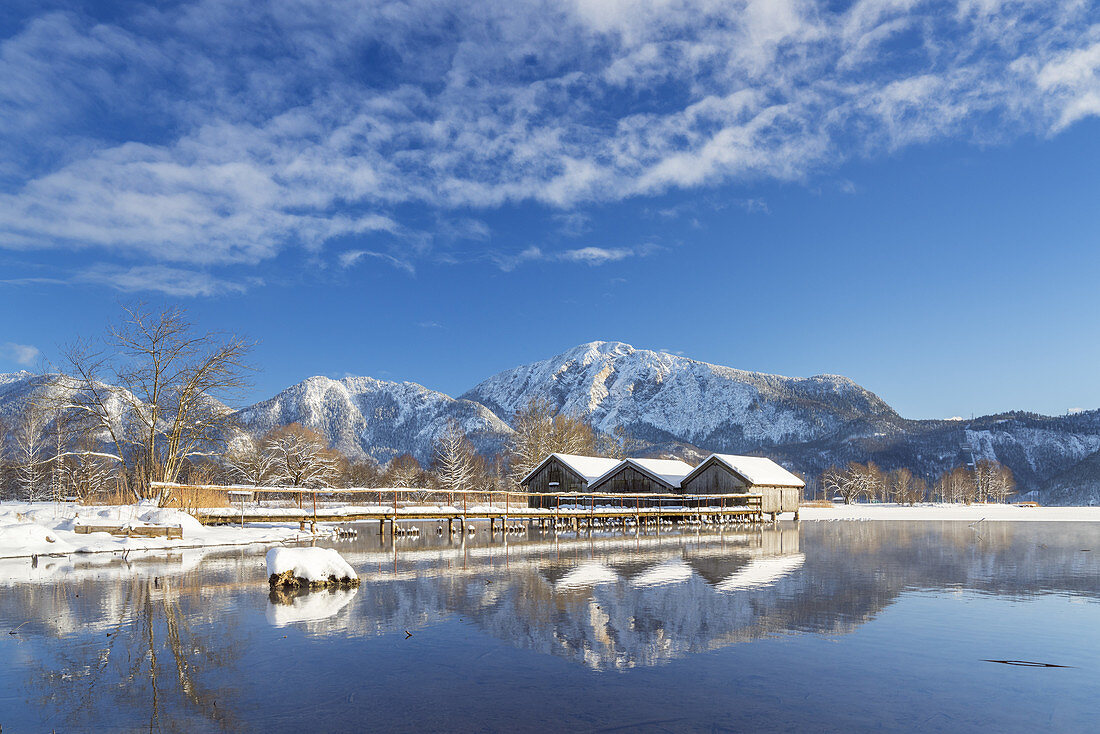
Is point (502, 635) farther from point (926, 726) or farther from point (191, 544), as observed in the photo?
point (191, 544)

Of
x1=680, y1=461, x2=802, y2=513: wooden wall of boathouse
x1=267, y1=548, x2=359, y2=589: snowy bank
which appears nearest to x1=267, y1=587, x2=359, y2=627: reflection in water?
x1=267, y1=548, x2=359, y2=589: snowy bank

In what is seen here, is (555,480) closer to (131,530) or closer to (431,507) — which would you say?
(431,507)

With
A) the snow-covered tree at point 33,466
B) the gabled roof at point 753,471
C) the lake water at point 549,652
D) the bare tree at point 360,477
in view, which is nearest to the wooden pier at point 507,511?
the gabled roof at point 753,471

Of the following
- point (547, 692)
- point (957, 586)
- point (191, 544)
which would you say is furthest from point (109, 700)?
point (191, 544)

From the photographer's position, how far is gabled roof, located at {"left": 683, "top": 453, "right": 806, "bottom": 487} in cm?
6197

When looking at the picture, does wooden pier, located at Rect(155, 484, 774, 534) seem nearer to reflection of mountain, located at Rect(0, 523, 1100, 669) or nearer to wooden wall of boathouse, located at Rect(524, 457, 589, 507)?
wooden wall of boathouse, located at Rect(524, 457, 589, 507)

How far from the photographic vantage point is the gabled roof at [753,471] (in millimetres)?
61969

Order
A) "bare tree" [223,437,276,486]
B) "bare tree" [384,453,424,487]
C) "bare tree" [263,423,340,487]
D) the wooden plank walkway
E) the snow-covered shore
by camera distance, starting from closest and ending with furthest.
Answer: the wooden plank walkway < the snow-covered shore < "bare tree" [263,423,340,487] < "bare tree" [223,437,276,486] < "bare tree" [384,453,424,487]

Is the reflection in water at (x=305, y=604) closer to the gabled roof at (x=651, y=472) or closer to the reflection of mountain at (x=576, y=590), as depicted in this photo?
the reflection of mountain at (x=576, y=590)

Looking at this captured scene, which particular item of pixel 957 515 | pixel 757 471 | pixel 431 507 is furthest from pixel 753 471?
pixel 957 515

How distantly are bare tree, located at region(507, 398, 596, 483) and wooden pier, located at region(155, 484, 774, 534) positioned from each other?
6.20 meters

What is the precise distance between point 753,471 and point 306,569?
2126 inches

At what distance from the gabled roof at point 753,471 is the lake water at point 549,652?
42.0 meters

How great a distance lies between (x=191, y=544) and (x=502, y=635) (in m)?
22.3
